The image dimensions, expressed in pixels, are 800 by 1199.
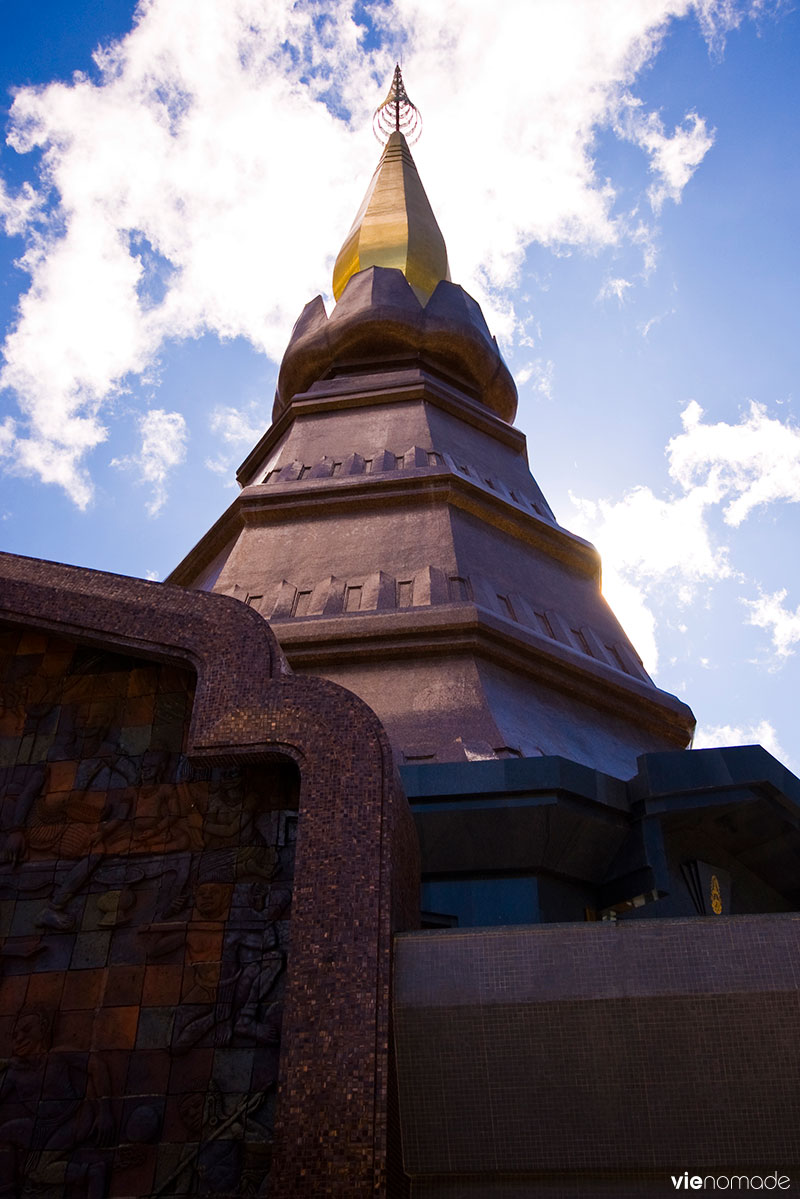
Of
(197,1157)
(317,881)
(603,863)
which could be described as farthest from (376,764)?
(603,863)

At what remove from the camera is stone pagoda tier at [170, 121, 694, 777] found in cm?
1278

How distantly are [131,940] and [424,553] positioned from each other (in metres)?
8.02

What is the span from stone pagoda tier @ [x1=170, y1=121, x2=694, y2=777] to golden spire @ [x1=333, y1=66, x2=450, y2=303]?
0.35ft

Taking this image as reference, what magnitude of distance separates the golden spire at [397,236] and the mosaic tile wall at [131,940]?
624 inches

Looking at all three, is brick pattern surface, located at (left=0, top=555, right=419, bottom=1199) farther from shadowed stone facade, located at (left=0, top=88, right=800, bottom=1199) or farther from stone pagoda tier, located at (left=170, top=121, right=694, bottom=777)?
stone pagoda tier, located at (left=170, top=121, right=694, bottom=777)

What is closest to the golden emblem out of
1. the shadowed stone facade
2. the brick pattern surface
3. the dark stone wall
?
the shadowed stone facade

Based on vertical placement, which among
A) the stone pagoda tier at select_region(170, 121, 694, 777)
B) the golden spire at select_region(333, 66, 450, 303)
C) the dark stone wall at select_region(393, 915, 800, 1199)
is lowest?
the dark stone wall at select_region(393, 915, 800, 1199)

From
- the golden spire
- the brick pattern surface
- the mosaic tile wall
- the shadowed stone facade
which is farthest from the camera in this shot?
the golden spire

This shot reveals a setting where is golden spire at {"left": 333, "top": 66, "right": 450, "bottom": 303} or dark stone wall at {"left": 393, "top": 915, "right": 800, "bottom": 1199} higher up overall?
golden spire at {"left": 333, "top": 66, "right": 450, "bottom": 303}

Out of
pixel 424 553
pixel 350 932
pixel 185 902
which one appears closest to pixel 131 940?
pixel 185 902

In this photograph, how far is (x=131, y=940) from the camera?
7652 mm

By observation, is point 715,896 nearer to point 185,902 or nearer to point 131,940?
point 185,902

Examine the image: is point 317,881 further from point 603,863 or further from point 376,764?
point 603,863

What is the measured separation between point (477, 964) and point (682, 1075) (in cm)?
136
